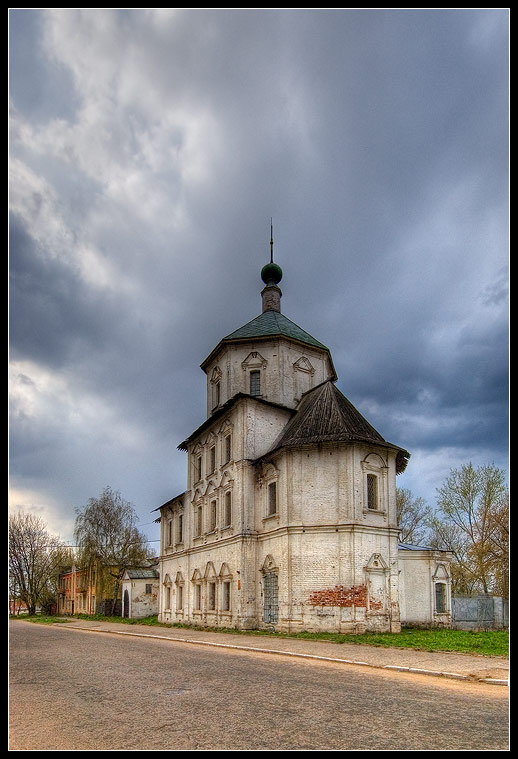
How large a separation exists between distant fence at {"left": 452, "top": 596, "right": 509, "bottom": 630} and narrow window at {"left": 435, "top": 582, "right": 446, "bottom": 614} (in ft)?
2.34

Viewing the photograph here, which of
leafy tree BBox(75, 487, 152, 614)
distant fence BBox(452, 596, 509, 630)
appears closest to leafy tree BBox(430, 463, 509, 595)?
distant fence BBox(452, 596, 509, 630)

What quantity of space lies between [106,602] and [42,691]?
146 feet

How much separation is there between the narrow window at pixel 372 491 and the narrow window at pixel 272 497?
13.9ft

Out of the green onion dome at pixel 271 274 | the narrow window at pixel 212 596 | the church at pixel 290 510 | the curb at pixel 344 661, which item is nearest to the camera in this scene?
the curb at pixel 344 661

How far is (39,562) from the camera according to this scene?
2339 inches

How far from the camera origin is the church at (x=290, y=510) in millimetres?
22641

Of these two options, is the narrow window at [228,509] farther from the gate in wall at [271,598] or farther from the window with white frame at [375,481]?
the window with white frame at [375,481]

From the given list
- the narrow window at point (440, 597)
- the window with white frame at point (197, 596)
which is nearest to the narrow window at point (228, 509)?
the window with white frame at point (197, 596)

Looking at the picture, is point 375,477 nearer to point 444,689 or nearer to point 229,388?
point 229,388

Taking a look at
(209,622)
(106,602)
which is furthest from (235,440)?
(106,602)

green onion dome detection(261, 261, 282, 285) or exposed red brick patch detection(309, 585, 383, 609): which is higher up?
green onion dome detection(261, 261, 282, 285)

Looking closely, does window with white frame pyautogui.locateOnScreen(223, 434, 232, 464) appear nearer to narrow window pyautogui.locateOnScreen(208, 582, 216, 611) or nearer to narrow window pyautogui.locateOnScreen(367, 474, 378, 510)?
narrow window pyautogui.locateOnScreen(208, 582, 216, 611)

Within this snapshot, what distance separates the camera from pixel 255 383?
3142 cm

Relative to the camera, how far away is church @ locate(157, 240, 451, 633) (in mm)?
22641
